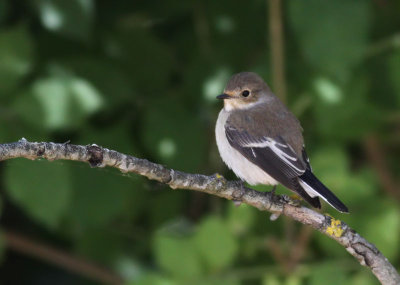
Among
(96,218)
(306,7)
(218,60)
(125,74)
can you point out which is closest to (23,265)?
(96,218)

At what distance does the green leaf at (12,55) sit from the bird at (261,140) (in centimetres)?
119

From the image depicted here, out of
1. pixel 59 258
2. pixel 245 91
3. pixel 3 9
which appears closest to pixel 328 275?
pixel 245 91

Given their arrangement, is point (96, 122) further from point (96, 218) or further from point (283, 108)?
point (283, 108)

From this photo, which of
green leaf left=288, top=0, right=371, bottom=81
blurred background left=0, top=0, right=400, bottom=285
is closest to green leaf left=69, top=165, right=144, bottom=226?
blurred background left=0, top=0, right=400, bottom=285

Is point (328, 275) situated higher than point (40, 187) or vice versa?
point (40, 187)

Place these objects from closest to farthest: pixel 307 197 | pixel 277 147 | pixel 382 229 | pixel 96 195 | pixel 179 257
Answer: pixel 307 197, pixel 277 147, pixel 179 257, pixel 382 229, pixel 96 195

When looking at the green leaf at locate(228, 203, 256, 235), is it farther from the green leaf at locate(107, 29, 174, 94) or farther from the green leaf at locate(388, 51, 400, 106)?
the green leaf at locate(388, 51, 400, 106)

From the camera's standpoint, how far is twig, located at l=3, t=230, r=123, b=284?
519cm

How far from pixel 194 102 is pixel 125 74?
0.50 meters

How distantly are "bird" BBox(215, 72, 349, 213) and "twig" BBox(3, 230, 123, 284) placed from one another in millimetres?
1659

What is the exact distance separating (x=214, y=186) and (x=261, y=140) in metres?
1.24

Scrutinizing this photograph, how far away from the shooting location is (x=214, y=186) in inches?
112

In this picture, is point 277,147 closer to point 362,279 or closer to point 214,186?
point 362,279

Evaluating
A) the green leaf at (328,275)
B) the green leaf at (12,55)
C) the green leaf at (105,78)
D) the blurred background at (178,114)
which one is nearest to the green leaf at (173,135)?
the blurred background at (178,114)
